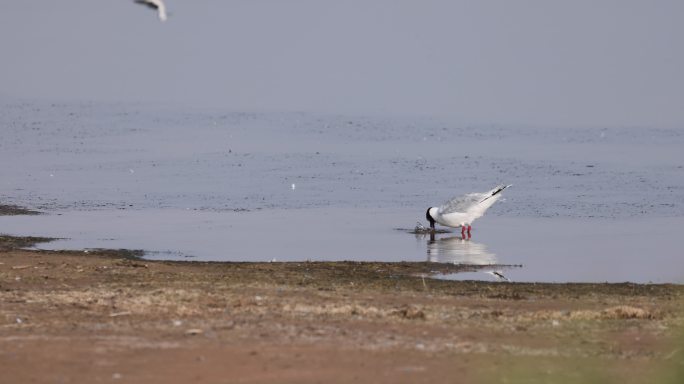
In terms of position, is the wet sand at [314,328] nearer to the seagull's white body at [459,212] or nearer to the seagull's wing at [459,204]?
the seagull's white body at [459,212]

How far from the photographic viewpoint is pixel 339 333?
1034cm

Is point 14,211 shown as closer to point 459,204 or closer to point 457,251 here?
point 459,204

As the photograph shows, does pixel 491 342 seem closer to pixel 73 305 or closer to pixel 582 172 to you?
pixel 73 305

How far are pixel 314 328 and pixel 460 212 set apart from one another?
11023 mm

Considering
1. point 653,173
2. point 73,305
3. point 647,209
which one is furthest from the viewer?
point 653,173

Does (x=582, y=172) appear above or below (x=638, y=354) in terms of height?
above

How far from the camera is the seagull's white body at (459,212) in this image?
2125 cm

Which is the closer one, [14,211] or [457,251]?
[457,251]

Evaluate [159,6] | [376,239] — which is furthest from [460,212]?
[159,6]

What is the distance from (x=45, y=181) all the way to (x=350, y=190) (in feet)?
20.9

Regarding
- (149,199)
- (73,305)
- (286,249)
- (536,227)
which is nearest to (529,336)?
(73,305)

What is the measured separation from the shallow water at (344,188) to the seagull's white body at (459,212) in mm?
411

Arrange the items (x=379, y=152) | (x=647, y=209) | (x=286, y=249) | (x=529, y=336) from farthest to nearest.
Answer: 1. (x=379, y=152)
2. (x=647, y=209)
3. (x=286, y=249)
4. (x=529, y=336)

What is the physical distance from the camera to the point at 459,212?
21.3 m
